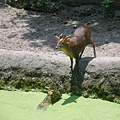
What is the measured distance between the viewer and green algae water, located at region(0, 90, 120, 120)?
3489 mm

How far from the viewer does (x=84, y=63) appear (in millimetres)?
3949

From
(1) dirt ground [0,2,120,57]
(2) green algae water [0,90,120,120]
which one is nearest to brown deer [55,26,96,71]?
(2) green algae water [0,90,120,120]

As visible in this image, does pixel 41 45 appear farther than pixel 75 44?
Yes

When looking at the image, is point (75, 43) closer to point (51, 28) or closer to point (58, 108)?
point (58, 108)

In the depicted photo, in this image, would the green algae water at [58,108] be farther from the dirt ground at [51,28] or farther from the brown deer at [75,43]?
the dirt ground at [51,28]

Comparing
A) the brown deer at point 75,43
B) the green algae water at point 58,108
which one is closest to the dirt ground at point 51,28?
the brown deer at point 75,43

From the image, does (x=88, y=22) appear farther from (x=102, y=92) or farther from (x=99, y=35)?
(x=102, y=92)

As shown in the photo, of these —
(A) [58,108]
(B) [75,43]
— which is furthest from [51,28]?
(A) [58,108]

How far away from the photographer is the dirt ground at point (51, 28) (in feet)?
17.8

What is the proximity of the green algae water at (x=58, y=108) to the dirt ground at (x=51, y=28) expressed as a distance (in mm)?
1345

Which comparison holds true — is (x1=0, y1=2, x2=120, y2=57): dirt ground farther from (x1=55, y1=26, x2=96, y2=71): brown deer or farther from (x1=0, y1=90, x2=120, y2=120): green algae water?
(x1=0, y1=90, x2=120, y2=120): green algae water

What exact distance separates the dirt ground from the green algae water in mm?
1345

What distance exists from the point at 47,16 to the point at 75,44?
3381mm

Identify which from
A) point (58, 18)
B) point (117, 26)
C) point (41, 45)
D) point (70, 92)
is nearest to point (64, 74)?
point (70, 92)
